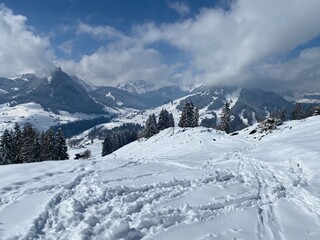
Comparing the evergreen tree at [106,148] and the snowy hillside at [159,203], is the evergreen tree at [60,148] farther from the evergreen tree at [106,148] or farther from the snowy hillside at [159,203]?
the evergreen tree at [106,148]

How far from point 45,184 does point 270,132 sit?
40.3 metres

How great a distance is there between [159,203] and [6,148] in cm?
5155

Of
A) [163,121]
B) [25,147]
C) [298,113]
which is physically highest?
[163,121]

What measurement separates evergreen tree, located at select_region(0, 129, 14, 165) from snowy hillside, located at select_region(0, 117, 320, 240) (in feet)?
128

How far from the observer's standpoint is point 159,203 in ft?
42.9

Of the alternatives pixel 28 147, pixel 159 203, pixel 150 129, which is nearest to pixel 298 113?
pixel 150 129

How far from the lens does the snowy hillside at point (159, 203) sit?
33.8 ft

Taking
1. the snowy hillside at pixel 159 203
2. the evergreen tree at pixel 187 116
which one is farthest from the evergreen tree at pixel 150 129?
the snowy hillside at pixel 159 203

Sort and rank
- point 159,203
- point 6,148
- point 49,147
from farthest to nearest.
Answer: point 49,147 < point 6,148 < point 159,203

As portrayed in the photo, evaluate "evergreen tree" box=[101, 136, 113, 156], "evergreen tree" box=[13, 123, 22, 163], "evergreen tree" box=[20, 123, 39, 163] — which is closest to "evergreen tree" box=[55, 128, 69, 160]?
"evergreen tree" box=[20, 123, 39, 163]

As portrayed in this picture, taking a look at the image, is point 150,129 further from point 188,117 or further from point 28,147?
point 28,147

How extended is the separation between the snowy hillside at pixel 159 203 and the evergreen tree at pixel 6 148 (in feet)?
128

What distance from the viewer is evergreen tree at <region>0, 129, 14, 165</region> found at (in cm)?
5572

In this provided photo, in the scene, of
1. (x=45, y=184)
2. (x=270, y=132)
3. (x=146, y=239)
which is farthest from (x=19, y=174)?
(x=270, y=132)
